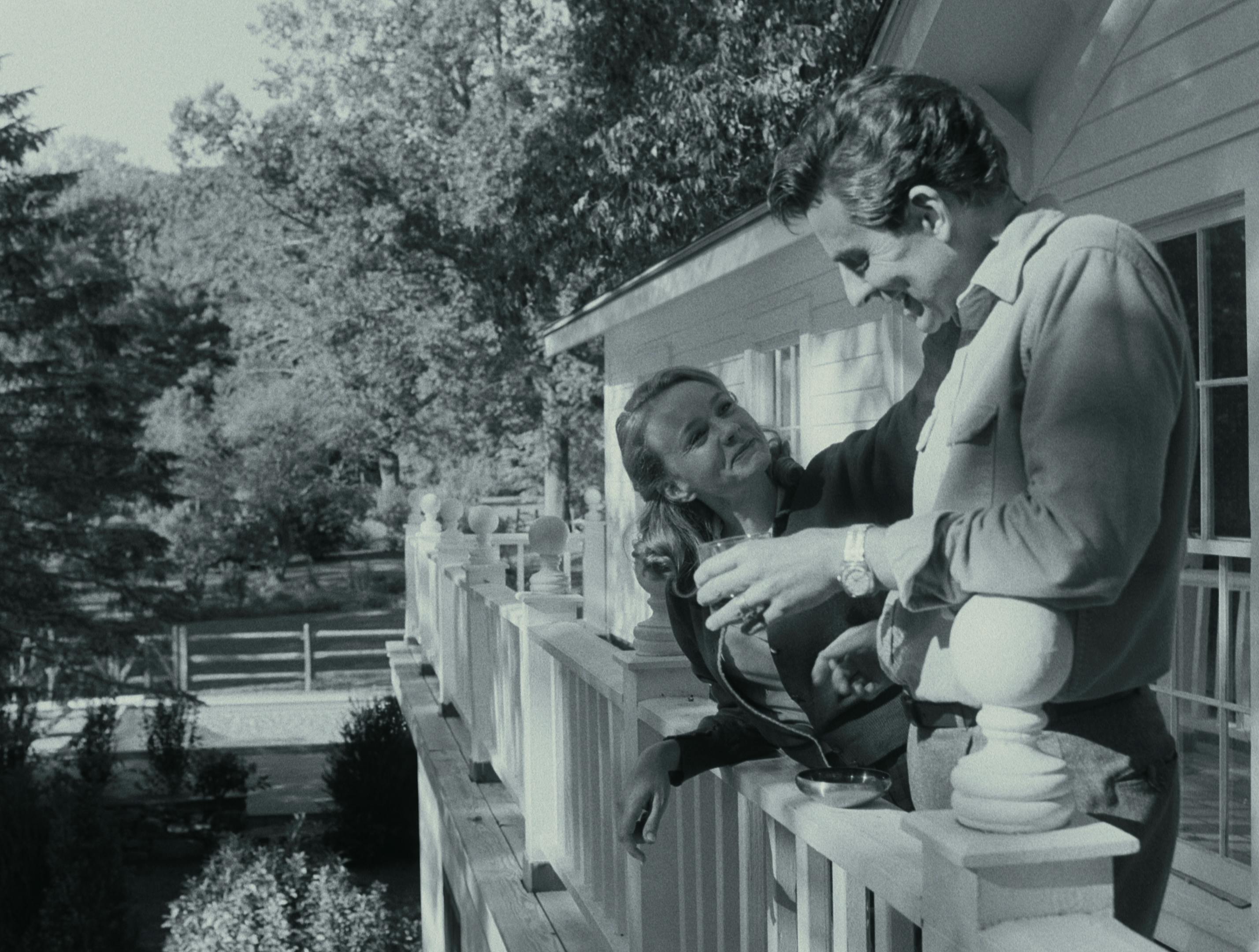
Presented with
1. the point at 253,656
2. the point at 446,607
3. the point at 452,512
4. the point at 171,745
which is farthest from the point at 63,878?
the point at 253,656

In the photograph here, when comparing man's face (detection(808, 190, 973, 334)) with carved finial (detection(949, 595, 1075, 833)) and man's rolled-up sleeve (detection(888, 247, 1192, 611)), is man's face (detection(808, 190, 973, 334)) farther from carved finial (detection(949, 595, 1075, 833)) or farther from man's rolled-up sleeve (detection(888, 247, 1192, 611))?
carved finial (detection(949, 595, 1075, 833))

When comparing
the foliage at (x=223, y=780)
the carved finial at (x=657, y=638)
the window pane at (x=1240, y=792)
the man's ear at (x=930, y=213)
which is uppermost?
the man's ear at (x=930, y=213)

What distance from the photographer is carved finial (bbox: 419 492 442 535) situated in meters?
11.8

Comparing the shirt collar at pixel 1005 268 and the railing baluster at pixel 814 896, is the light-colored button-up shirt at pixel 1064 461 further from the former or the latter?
the railing baluster at pixel 814 896

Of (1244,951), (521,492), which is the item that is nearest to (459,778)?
(1244,951)

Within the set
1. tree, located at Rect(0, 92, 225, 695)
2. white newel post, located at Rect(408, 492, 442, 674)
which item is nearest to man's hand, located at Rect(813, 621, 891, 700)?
white newel post, located at Rect(408, 492, 442, 674)

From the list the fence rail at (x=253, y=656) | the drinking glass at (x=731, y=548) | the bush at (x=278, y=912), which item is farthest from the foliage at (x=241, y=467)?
the drinking glass at (x=731, y=548)

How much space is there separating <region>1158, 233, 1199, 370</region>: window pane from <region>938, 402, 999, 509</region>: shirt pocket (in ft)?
10.0

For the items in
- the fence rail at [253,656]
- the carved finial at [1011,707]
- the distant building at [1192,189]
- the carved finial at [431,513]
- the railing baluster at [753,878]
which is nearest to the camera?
the carved finial at [1011,707]

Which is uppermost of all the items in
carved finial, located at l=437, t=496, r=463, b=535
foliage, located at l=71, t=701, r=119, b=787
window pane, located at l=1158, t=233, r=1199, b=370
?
window pane, located at l=1158, t=233, r=1199, b=370

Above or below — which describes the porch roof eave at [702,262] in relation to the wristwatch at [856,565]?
above

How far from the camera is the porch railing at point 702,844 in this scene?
1496mm

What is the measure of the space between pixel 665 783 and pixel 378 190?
26743 mm

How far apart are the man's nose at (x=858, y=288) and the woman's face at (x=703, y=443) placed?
2.19 feet
